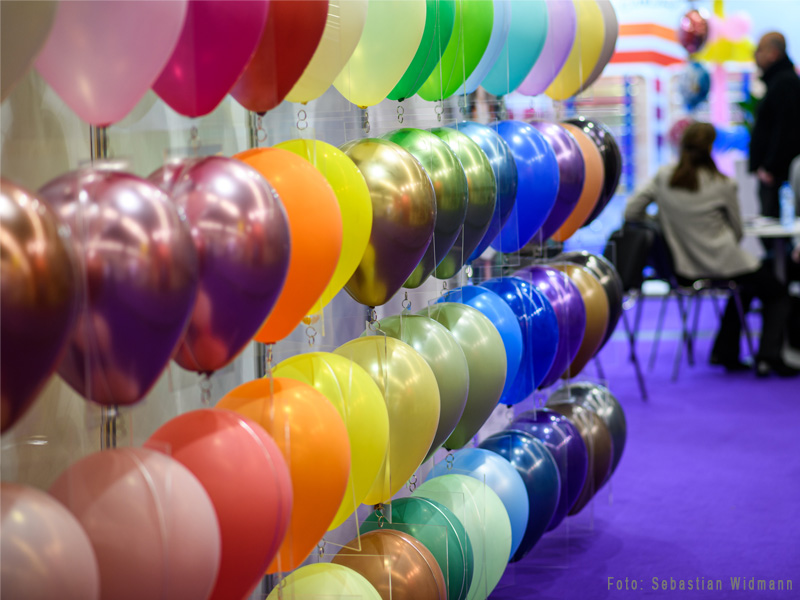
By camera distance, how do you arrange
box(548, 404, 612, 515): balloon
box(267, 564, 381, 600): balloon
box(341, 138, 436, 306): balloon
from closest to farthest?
box(267, 564, 381, 600): balloon < box(341, 138, 436, 306): balloon < box(548, 404, 612, 515): balloon

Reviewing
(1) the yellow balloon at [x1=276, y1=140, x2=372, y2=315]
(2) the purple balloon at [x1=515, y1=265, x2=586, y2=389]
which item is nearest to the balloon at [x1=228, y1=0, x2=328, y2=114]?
(1) the yellow balloon at [x1=276, y1=140, x2=372, y2=315]

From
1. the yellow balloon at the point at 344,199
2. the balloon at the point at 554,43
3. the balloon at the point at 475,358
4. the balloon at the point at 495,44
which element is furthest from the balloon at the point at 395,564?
the balloon at the point at 554,43

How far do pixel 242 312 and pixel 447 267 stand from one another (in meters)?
0.91

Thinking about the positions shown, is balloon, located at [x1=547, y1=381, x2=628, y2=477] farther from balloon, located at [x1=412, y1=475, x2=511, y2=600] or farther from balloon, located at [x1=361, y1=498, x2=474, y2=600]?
balloon, located at [x1=361, y1=498, x2=474, y2=600]

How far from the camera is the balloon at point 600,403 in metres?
2.83

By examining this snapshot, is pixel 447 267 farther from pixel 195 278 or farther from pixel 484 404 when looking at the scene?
pixel 195 278

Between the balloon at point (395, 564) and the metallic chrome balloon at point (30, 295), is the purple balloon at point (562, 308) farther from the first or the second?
the metallic chrome balloon at point (30, 295)

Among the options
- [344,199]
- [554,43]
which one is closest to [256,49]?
[344,199]

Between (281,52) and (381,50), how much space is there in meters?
0.39

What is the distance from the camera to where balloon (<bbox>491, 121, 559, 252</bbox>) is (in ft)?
7.52

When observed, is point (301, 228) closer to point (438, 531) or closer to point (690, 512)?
point (438, 531)

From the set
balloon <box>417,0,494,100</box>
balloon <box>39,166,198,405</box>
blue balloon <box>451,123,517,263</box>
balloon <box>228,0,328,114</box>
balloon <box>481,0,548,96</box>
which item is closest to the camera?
balloon <box>39,166,198,405</box>

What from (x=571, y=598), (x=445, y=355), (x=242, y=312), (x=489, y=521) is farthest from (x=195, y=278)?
(x=571, y=598)

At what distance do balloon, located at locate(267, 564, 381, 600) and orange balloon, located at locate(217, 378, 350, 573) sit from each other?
0.28ft
